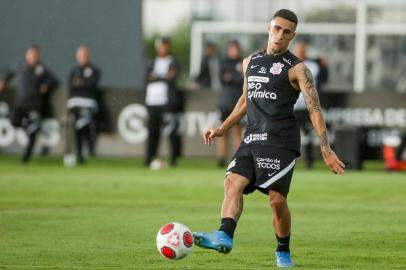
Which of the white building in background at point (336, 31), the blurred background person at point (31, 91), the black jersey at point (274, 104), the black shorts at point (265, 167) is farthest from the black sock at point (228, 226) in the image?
the white building in background at point (336, 31)

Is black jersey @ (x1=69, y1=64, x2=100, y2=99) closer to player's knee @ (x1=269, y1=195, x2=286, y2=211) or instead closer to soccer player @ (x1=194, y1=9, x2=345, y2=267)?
soccer player @ (x1=194, y1=9, x2=345, y2=267)

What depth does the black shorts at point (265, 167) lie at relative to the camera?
1053cm

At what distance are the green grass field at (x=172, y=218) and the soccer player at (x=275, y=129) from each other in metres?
0.61

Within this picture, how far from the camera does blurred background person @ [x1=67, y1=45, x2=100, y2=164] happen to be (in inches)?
1050

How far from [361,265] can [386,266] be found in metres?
0.22

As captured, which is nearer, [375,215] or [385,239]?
[385,239]

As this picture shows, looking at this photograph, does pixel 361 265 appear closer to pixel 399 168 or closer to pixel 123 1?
pixel 399 168

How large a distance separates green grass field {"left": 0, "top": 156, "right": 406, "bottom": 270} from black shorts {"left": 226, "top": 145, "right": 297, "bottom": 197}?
0.72 metres

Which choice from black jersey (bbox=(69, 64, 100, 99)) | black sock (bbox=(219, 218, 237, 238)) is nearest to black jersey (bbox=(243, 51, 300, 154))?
black sock (bbox=(219, 218, 237, 238))

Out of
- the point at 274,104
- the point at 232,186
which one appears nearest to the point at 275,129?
the point at 274,104

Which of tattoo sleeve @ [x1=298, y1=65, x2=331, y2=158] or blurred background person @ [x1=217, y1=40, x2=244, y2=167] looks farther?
blurred background person @ [x1=217, y1=40, x2=244, y2=167]

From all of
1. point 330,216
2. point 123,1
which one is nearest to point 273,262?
point 330,216

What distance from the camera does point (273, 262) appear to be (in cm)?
1100

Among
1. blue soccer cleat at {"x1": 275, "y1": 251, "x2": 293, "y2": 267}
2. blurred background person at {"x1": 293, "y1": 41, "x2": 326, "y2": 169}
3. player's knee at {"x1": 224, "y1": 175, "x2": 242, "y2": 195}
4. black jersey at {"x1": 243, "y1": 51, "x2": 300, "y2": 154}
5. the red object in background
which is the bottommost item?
the red object in background
